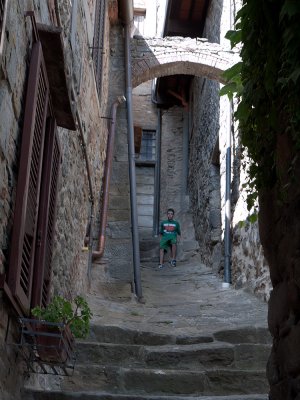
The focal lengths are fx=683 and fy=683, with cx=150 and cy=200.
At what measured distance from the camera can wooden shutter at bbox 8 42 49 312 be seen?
10.2ft

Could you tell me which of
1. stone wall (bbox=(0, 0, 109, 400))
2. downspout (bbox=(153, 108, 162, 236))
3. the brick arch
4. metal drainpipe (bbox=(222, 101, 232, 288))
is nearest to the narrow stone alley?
stone wall (bbox=(0, 0, 109, 400))

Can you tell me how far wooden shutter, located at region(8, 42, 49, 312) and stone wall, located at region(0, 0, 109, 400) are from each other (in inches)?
1.6

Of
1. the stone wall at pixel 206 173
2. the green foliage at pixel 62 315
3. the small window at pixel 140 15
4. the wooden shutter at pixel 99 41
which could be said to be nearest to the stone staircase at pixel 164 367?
the green foliage at pixel 62 315

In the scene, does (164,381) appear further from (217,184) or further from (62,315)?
(217,184)

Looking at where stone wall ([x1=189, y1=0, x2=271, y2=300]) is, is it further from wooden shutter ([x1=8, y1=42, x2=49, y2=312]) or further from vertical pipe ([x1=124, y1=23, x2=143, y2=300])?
wooden shutter ([x1=8, y1=42, x2=49, y2=312])

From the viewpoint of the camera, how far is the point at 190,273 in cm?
1034

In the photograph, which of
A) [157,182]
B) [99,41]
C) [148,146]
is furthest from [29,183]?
[148,146]

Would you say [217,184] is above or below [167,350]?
above

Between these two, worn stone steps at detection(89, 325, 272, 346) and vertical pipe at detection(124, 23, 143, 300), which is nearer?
worn stone steps at detection(89, 325, 272, 346)

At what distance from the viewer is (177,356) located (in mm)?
4902

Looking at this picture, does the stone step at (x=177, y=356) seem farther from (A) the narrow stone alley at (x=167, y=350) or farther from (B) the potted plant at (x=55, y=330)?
(B) the potted plant at (x=55, y=330)

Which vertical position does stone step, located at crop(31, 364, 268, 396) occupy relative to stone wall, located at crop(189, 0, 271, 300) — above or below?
below

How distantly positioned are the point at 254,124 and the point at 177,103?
44.8ft

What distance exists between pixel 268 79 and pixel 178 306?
5175 mm
